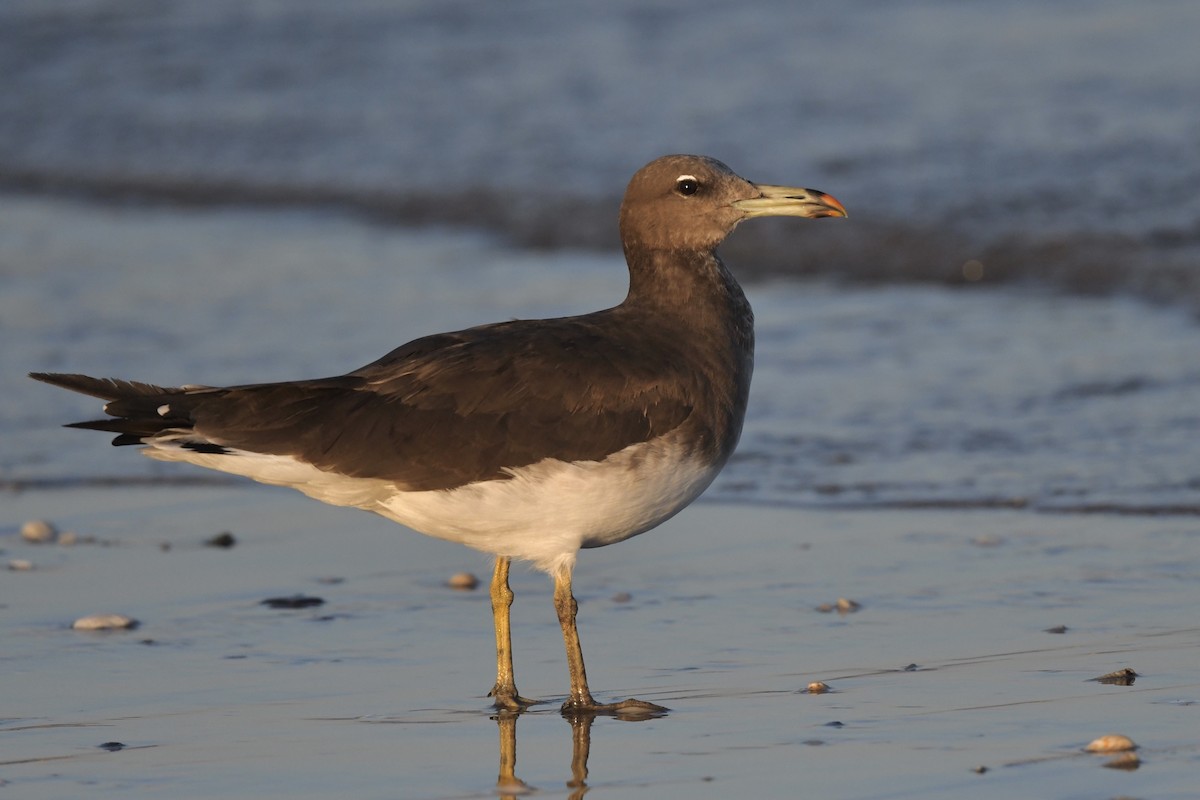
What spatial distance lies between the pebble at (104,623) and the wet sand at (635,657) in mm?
87

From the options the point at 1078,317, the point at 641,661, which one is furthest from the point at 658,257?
the point at 1078,317

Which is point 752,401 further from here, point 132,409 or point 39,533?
point 132,409

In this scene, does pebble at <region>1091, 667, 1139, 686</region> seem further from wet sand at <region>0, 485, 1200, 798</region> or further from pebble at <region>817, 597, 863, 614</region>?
pebble at <region>817, 597, 863, 614</region>

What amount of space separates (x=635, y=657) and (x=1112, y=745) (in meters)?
1.66

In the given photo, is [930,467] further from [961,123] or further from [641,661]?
[961,123]

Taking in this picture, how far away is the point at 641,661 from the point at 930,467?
8.09ft

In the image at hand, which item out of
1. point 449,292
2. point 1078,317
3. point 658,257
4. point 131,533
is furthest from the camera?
point 449,292

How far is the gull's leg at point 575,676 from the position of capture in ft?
17.3

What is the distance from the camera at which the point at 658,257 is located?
20.1 feet

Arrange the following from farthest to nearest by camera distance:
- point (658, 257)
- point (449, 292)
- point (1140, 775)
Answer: point (449, 292), point (658, 257), point (1140, 775)

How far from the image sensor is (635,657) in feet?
19.2

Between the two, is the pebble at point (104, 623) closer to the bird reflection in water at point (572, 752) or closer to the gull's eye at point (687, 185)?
the bird reflection in water at point (572, 752)

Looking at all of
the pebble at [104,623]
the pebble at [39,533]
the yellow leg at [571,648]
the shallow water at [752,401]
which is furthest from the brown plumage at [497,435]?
the pebble at [39,533]

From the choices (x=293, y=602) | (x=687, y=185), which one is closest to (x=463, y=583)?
Result: (x=293, y=602)
